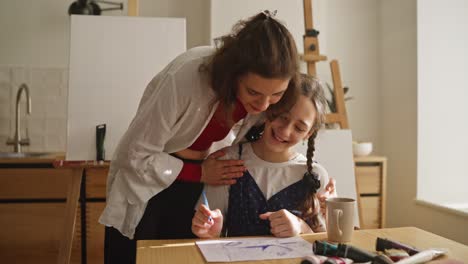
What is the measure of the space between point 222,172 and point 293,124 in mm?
242

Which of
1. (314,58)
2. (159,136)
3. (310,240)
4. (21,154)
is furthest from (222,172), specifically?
(21,154)

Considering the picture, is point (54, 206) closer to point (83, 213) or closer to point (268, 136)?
point (83, 213)

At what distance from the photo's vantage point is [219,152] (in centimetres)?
134

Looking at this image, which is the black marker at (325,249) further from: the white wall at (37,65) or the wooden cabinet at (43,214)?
the white wall at (37,65)

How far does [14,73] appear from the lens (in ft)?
9.41

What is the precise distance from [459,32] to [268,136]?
2054mm

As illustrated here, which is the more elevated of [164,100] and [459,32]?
[459,32]

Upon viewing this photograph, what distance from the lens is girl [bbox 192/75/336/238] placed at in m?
1.21

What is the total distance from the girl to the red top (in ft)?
0.19

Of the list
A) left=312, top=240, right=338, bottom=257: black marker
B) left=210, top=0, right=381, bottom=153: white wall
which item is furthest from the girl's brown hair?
left=210, top=0, right=381, bottom=153: white wall

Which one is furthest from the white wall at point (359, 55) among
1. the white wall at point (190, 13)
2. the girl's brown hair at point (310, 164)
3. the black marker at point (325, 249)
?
the black marker at point (325, 249)

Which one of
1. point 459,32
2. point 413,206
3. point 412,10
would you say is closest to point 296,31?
point 412,10

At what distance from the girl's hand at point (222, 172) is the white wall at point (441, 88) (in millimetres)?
1879

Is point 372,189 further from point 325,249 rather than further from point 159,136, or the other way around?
point 325,249
